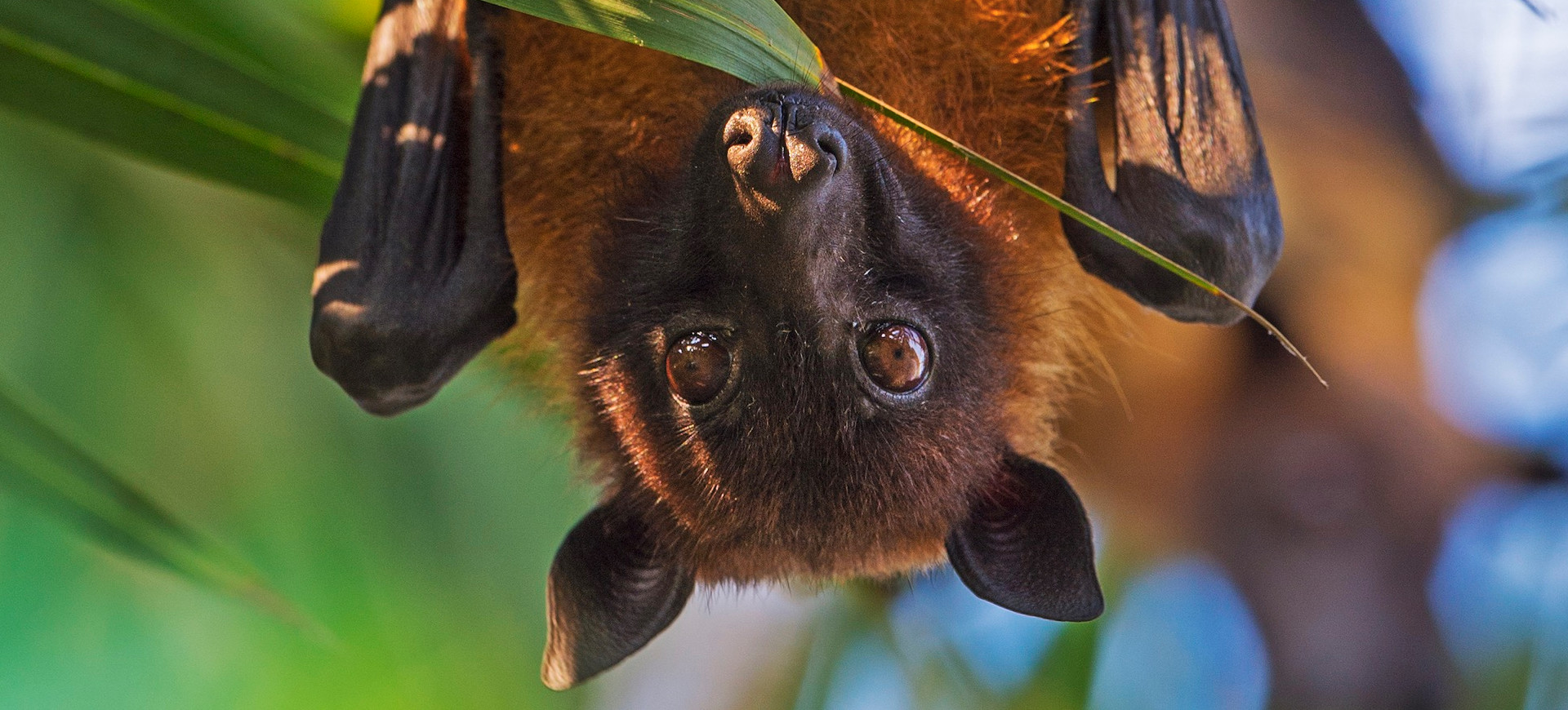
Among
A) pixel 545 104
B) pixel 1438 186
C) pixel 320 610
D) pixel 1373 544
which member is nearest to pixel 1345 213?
pixel 1438 186

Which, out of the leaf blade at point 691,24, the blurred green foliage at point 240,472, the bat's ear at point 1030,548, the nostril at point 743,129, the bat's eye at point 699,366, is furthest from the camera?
the blurred green foliage at point 240,472

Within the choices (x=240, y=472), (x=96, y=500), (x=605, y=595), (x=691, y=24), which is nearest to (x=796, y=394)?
(x=605, y=595)

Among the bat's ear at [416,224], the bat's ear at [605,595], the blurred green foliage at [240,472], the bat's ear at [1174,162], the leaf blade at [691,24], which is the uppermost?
the leaf blade at [691,24]

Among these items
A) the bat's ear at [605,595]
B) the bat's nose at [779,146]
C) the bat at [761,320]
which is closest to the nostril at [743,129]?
the bat's nose at [779,146]

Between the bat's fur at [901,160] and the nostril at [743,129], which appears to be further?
the bat's fur at [901,160]

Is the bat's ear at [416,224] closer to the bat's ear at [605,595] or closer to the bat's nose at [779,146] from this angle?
the bat's ear at [605,595]

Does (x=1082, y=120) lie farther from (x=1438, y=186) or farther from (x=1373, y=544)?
(x=1373, y=544)

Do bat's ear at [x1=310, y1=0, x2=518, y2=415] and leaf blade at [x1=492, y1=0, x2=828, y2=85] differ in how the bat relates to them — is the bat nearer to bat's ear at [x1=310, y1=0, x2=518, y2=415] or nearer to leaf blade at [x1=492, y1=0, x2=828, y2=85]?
bat's ear at [x1=310, y1=0, x2=518, y2=415]

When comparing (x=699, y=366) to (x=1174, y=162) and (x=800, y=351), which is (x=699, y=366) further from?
(x=1174, y=162)
